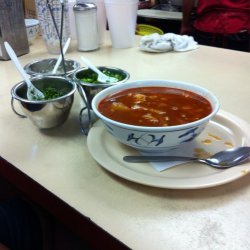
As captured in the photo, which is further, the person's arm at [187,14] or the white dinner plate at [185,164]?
the person's arm at [187,14]

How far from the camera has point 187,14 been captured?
255cm

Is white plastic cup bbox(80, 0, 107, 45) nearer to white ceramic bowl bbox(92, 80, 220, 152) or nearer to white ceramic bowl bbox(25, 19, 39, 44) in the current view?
white ceramic bowl bbox(25, 19, 39, 44)

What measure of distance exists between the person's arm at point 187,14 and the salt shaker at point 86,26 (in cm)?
144

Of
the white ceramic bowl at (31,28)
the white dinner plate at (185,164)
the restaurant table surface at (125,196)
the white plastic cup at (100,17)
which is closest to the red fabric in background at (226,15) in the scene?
the white plastic cup at (100,17)

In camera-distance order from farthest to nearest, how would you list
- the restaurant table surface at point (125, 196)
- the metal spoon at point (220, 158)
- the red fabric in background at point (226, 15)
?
the red fabric in background at point (226, 15) → the metal spoon at point (220, 158) → the restaurant table surface at point (125, 196)

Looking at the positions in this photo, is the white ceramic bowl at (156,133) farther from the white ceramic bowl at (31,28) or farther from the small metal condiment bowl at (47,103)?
the white ceramic bowl at (31,28)

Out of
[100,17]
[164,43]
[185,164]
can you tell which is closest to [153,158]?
[185,164]

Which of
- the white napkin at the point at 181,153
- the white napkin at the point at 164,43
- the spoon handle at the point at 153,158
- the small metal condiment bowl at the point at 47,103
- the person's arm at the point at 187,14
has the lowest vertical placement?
the person's arm at the point at 187,14

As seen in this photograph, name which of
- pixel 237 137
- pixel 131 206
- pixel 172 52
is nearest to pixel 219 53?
pixel 172 52

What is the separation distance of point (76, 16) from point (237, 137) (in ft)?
2.79

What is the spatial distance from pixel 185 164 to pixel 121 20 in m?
0.88

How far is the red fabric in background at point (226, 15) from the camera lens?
210 centimetres

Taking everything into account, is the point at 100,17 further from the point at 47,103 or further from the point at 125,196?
the point at 125,196

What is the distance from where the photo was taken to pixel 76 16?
1227 millimetres
